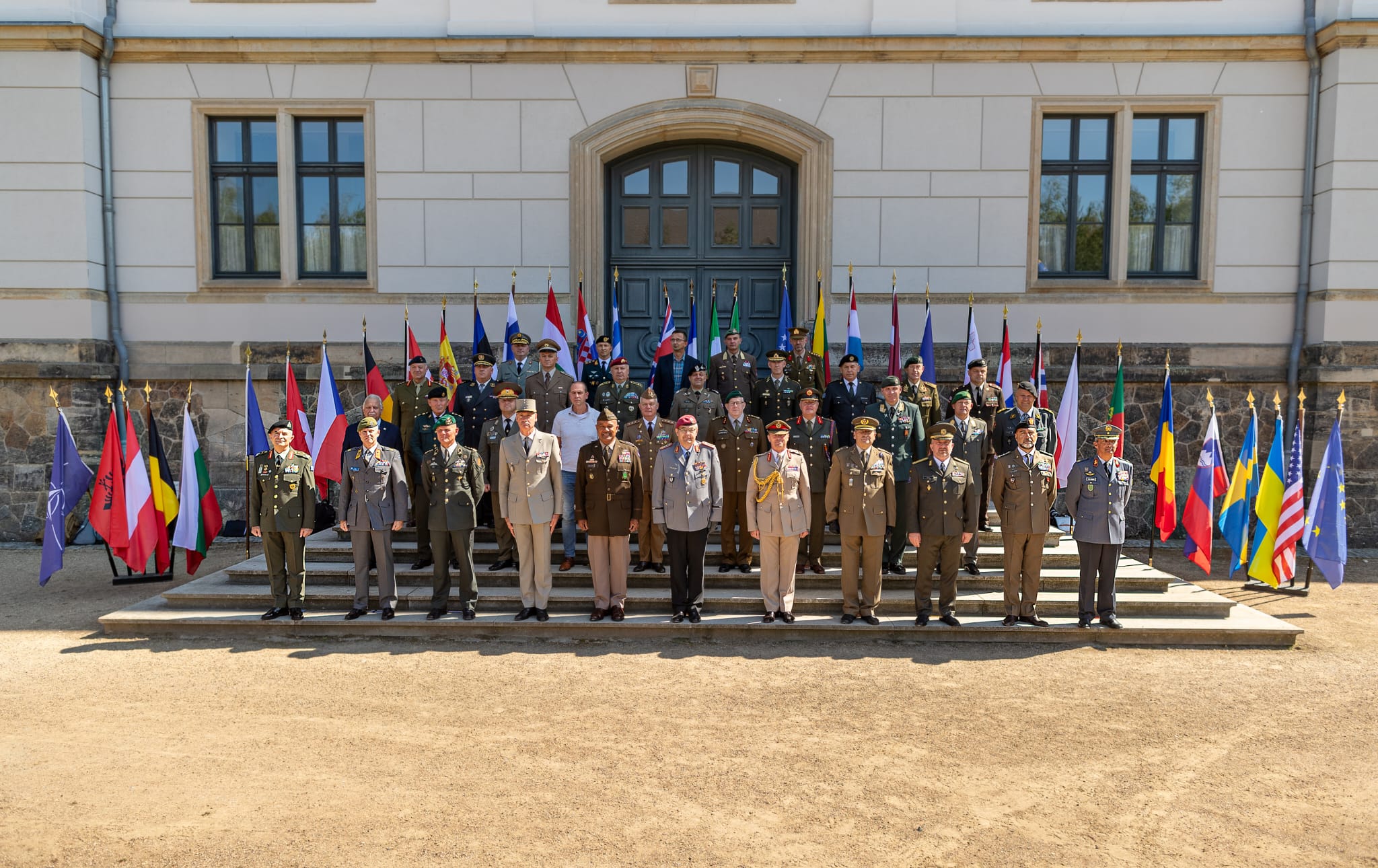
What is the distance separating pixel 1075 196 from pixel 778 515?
700cm

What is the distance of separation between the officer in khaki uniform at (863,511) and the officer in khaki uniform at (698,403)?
158 cm

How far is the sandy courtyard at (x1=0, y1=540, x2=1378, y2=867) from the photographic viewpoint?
13.1 feet

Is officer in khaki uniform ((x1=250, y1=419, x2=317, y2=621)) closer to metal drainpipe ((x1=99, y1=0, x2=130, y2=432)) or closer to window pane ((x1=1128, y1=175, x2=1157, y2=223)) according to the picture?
metal drainpipe ((x1=99, y1=0, x2=130, y2=432))

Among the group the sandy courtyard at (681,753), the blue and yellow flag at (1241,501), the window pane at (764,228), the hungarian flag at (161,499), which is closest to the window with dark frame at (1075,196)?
the blue and yellow flag at (1241,501)

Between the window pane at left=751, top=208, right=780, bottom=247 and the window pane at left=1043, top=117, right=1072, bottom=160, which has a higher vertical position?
the window pane at left=1043, top=117, right=1072, bottom=160

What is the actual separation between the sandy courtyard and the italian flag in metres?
1.75

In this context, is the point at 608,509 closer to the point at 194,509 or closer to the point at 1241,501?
the point at 194,509

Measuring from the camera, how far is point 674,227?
11688mm

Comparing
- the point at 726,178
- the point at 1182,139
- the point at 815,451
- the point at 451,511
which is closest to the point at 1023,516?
the point at 815,451

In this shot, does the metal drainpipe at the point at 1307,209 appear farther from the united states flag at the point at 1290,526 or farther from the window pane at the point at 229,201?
the window pane at the point at 229,201

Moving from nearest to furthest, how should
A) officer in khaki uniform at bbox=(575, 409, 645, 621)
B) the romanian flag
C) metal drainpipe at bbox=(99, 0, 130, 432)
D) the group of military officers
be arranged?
1. the group of military officers
2. officer in khaki uniform at bbox=(575, 409, 645, 621)
3. the romanian flag
4. metal drainpipe at bbox=(99, 0, 130, 432)

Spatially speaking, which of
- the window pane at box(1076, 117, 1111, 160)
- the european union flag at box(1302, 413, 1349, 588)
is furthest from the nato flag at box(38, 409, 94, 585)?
the european union flag at box(1302, 413, 1349, 588)

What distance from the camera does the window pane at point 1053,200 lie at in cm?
1126

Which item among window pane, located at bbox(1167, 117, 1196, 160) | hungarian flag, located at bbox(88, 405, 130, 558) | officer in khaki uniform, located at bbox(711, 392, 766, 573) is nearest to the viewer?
officer in khaki uniform, located at bbox(711, 392, 766, 573)
